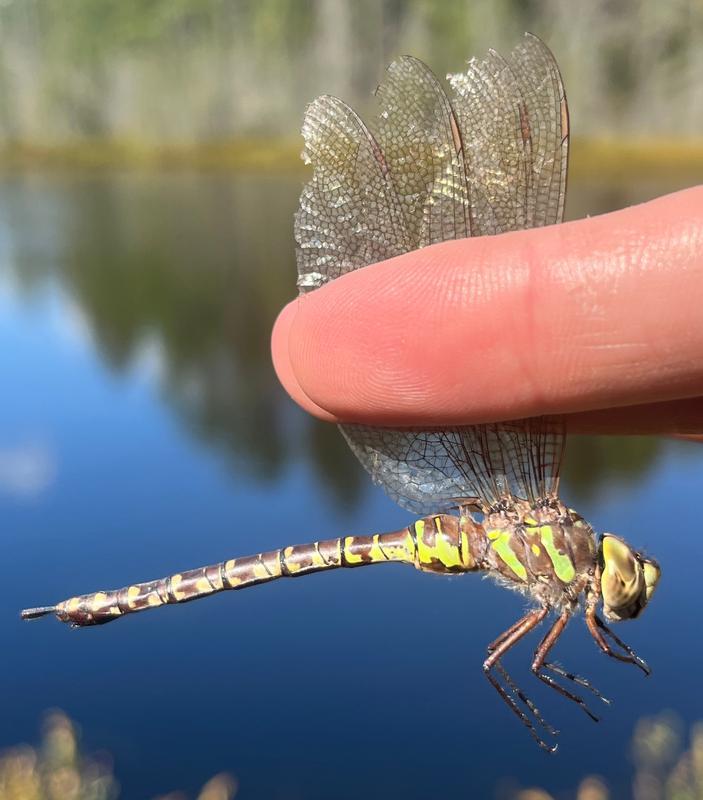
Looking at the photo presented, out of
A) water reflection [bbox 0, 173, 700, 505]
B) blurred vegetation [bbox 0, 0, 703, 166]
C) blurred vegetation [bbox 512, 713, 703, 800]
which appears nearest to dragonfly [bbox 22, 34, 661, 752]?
blurred vegetation [bbox 512, 713, 703, 800]

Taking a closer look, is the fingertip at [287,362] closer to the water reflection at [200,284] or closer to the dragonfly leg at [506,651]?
the dragonfly leg at [506,651]

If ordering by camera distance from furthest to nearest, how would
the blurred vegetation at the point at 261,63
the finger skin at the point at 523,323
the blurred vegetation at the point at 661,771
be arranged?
the blurred vegetation at the point at 261,63, the blurred vegetation at the point at 661,771, the finger skin at the point at 523,323

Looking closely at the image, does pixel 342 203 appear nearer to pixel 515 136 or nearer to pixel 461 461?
pixel 515 136

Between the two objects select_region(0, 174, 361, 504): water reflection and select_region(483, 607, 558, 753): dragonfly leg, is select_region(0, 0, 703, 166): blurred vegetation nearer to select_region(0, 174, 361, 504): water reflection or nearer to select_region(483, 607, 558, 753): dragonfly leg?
select_region(0, 174, 361, 504): water reflection

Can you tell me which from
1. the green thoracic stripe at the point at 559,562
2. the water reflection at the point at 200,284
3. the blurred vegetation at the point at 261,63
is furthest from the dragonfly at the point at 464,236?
the blurred vegetation at the point at 261,63

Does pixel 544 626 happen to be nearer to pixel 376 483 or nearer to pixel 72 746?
pixel 376 483

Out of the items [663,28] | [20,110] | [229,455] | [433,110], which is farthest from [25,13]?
[433,110]
